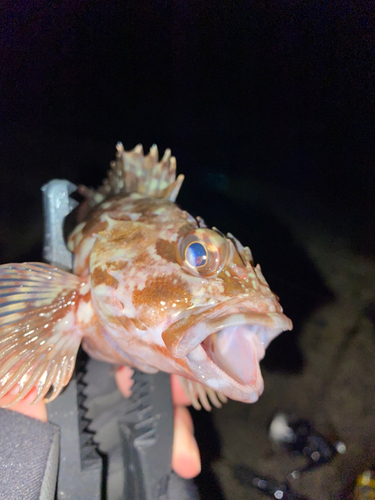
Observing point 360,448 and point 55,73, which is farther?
point 55,73

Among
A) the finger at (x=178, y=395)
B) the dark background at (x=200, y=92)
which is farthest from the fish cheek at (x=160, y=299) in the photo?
the dark background at (x=200, y=92)

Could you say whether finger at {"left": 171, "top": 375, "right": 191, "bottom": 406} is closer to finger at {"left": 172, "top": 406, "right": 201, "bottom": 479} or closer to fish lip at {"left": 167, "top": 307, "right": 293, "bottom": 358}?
finger at {"left": 172, "top": 406, "right": 201, "bottom": 479}

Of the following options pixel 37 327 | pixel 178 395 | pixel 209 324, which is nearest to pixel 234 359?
pixel 209 324

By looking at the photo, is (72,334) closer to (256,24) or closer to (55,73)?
(55,73)

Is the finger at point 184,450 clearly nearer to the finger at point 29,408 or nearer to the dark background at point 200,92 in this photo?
the finger at point 29,408

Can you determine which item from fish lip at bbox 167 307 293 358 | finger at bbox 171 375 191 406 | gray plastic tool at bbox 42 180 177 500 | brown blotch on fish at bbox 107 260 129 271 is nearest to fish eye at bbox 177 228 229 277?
fish lip at bbox 167 307 293 358

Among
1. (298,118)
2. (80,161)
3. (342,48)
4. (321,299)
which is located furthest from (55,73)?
(321,299)

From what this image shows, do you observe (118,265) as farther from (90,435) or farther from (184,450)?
(184,450)
